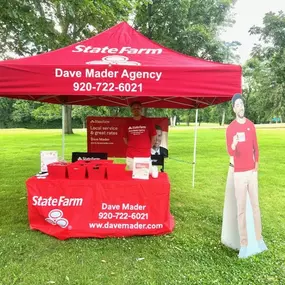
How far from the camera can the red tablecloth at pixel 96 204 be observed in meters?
4.11

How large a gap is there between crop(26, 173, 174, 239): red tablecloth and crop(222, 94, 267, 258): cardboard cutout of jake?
864 mm

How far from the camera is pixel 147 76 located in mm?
3656

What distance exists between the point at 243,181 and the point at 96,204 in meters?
1.78

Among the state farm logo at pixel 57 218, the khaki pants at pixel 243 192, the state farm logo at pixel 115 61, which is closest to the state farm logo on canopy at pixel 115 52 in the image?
the state farm logo at pixel 115 61

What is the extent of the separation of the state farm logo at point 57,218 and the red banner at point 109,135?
2947 millimetres

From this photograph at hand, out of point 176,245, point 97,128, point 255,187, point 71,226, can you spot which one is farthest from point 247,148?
point 97,128

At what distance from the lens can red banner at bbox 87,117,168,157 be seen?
273 inches

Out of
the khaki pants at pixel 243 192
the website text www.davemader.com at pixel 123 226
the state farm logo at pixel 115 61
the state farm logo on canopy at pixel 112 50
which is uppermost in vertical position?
the state farm logo on canopy at pixel 112 50

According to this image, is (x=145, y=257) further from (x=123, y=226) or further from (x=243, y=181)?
(x=243, y=181)

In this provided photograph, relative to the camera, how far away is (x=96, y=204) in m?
4.11

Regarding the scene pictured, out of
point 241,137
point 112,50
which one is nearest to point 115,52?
point 112,50

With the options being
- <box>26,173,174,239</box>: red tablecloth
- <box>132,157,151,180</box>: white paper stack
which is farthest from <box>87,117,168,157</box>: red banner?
<box>26,173,174,239</box>: red tablecloth

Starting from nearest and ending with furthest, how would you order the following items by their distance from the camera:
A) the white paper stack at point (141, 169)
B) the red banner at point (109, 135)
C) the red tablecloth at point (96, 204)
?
the red tablecloth at point (96, 204) → the white paper stack at point (141, 169) → the red banner at point (109, 135)

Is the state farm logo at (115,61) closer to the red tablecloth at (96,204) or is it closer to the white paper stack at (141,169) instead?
the white paper stack at (141,169)
